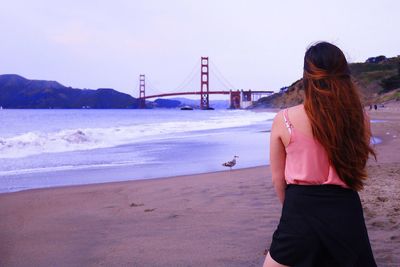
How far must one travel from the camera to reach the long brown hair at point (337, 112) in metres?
1.72

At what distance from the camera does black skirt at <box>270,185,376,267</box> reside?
5.64 ft

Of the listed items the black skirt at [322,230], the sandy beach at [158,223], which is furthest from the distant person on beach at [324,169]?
the sandy beach at [158,223]

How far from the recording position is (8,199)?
631 centimetres

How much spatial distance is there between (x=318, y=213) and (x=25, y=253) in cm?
284

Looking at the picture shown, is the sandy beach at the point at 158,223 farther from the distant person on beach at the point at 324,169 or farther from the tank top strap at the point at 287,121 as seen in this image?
the tank top strap at the point at 287,121

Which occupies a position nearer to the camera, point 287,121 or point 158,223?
point 287,121

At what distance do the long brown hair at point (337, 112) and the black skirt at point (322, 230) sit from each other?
3.6 inches

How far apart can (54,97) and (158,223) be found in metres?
121

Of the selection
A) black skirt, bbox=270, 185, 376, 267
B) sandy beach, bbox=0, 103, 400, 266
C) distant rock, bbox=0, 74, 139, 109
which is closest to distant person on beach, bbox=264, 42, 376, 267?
black skirt, bbox=270, 185, 376, 267

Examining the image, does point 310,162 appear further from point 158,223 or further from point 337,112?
point 158,223

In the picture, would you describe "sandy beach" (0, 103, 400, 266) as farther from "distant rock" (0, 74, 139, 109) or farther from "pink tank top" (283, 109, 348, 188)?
"distant rock" (0, 74, 139, 109)

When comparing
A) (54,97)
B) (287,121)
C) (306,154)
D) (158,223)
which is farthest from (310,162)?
(54,97)

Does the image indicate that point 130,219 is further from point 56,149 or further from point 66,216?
point 56,149

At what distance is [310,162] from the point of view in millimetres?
1751
